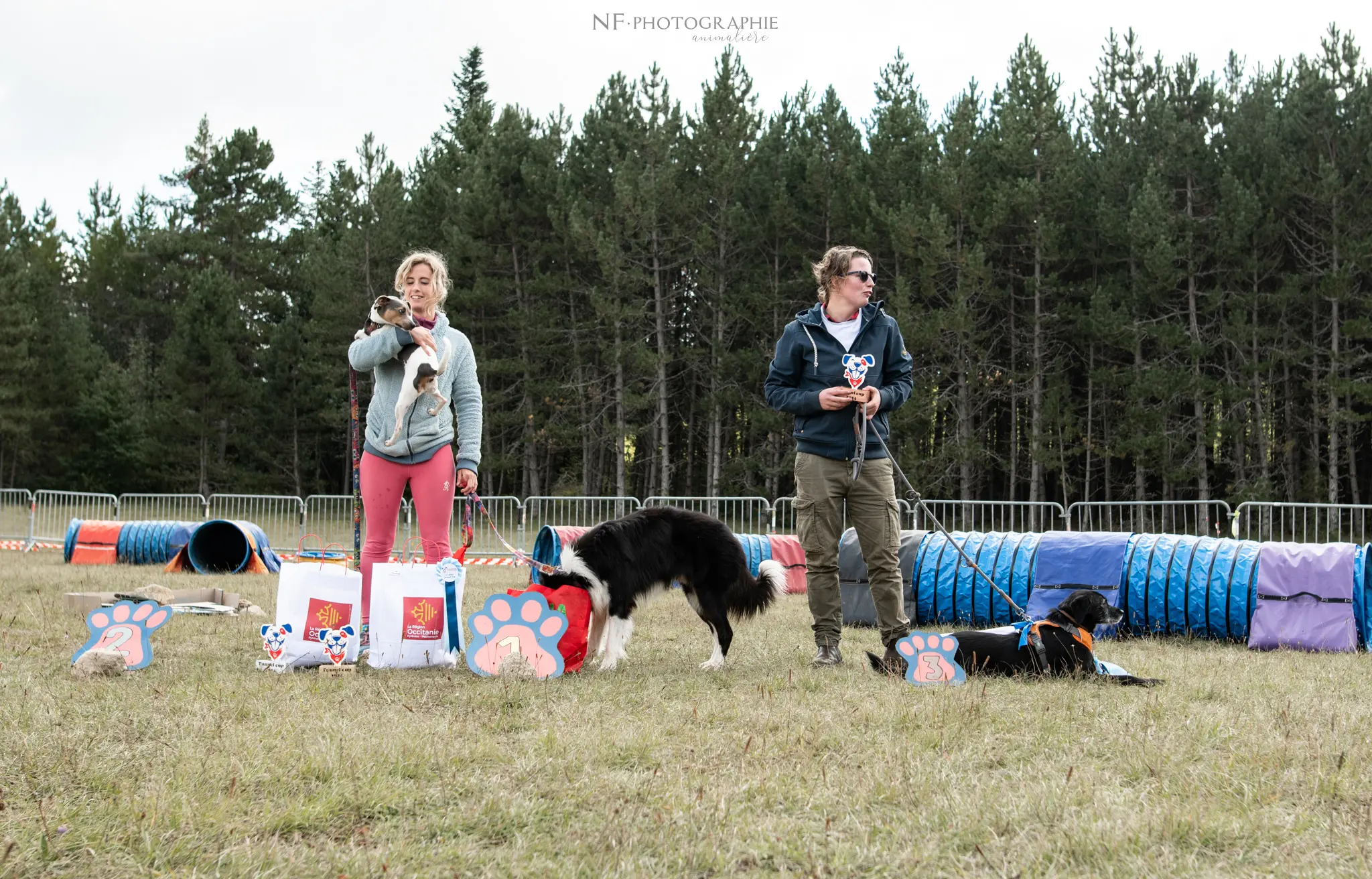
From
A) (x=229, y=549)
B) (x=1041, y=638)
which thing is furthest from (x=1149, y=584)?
(x=229, y=549)

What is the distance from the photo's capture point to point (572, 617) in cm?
473

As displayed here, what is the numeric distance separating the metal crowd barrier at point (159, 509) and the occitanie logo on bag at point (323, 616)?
15.3 m

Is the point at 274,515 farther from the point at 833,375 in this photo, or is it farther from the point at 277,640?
the point at 833,375

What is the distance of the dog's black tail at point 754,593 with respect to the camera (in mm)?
5129

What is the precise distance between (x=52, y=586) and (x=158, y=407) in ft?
77.0

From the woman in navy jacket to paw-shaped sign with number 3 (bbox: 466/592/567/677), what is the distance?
1.21 m

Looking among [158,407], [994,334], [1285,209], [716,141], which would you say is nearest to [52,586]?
[716,141]

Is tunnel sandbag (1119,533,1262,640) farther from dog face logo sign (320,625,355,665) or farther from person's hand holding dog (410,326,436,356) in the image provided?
dog face logo sign (320,625,355,665)

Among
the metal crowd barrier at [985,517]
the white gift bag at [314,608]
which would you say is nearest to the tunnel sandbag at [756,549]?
the white gift bag at [314,608]

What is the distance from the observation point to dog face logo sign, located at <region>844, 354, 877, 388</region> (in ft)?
15.9

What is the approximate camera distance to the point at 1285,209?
2069 centimetres

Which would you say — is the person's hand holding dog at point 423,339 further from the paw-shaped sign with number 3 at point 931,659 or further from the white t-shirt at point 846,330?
the paw-shaped sign with number 3 at point 931,659

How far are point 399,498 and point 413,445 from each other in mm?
294

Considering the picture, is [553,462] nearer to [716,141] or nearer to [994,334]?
[716,141]
